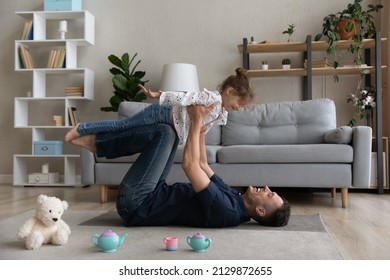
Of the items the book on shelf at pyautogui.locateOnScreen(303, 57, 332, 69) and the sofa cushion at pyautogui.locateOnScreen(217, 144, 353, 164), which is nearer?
the sofa cushion at pyautogui.locateOnScreen(217, 144, 353, 164)

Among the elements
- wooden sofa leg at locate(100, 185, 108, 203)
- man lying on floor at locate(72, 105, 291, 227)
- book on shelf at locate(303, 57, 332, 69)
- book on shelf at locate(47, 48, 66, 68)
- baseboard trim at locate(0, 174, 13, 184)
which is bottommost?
baseboard trim at locate(0, 174, 13, 184)

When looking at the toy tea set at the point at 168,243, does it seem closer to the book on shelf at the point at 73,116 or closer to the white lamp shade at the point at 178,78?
the white lamp shade at the point at 178,78

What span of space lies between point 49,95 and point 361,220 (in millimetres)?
3892

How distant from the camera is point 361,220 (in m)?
2.71

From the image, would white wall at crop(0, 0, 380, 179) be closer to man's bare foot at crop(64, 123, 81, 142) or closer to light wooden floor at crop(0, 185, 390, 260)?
light wooden floor at crop(0, 185, 390, 260)

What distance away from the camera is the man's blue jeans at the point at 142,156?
2.22m

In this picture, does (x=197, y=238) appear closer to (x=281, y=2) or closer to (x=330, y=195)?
(x=330, y=195)

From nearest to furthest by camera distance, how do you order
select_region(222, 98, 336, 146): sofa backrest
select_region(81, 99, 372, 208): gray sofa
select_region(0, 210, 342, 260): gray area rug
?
select_region(0, 210, 342, 260): gray area rug < select_region(81, 99, 372, 208): gray sofa < select_region(222, 98, 336, 146): sofa backrest

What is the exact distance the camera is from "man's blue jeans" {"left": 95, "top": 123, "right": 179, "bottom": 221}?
2.22 m

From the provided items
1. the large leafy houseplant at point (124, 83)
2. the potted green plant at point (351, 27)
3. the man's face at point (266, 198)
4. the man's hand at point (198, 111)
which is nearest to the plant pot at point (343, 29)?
the potted green plant at point (351, 27)

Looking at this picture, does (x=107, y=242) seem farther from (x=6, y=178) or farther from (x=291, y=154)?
(x=6, y=178)

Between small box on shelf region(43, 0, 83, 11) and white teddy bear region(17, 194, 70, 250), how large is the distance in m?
3.55

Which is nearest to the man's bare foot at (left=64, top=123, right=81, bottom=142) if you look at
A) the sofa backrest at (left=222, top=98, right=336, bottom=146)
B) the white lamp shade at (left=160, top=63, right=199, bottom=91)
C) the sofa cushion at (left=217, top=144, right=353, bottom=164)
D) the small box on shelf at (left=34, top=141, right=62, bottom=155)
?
the sofa cushion at (left=217, top=144, right=353, bottom=164)

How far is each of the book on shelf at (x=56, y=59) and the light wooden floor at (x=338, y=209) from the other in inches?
52.7
